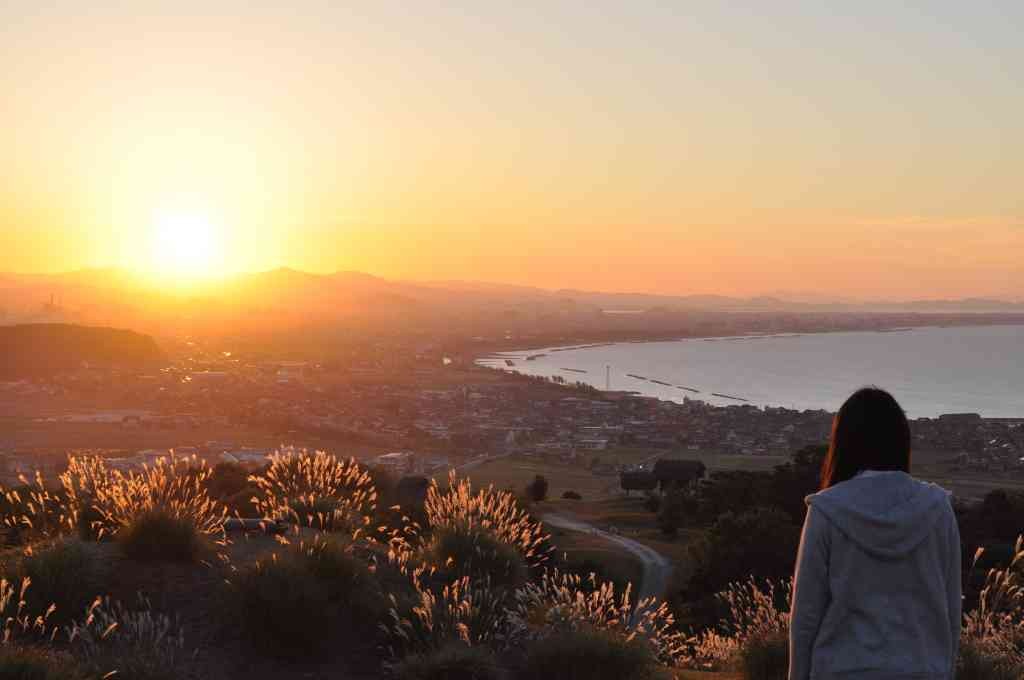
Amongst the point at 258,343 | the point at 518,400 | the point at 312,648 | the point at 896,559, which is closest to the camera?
the point at 896,559

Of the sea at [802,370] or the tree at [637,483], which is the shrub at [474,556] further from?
the sea at [802,370]

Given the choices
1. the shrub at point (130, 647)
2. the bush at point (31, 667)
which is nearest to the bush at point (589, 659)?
the shrub at point (130, 647)

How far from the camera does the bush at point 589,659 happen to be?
6.66 m

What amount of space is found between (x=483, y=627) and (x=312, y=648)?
46.0 inches

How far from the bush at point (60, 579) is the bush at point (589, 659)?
A: 10.1ft

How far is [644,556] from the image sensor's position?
21094 millimetres

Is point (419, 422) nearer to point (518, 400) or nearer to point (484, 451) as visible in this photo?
point (484, 451)

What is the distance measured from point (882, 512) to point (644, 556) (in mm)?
17981

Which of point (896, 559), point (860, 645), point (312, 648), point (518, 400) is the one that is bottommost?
point (518, 400)

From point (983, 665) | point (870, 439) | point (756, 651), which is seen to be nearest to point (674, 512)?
point (756, 651)

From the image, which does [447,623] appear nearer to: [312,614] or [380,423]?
[312,614]

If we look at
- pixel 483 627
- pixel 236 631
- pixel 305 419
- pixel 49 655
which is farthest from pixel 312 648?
pixel 305 419

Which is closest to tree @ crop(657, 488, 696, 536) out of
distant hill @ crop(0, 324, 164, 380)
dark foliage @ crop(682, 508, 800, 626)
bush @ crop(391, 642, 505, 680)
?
dark foliage @ crop(682, 508, 800, 626)

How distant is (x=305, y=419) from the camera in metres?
53.5
